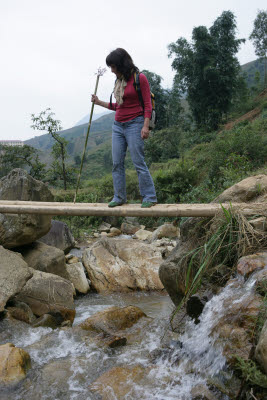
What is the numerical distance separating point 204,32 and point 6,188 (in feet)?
76.9

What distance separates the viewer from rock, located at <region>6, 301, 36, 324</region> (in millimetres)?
4730

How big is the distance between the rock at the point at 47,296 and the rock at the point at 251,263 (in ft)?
9.13

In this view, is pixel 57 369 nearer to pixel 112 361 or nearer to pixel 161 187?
pixel 112 361

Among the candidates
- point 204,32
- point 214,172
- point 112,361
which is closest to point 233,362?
point 112,361

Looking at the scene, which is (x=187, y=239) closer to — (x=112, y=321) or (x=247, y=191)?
(x=247, y=191)

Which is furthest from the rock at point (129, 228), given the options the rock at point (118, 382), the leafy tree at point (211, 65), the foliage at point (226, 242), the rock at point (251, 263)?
the leafy tree at point (211, 65)

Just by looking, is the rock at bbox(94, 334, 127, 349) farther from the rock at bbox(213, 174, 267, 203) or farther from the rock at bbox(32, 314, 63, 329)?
the rock at bbox(213, 174, 267, 203)

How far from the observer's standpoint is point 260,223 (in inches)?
148

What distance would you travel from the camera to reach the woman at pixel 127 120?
4.21 m

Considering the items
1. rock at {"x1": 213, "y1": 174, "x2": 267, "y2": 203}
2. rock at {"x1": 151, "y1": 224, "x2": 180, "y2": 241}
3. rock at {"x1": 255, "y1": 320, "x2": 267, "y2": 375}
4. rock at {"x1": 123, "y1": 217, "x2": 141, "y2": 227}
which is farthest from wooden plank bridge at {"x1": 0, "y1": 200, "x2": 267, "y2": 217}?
rock at {"x1": 123, "y1": 217, "x2": 141, "y2": 227}

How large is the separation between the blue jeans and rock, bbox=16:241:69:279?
2072mm

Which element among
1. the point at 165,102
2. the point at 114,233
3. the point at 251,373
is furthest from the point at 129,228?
the point at 165,102

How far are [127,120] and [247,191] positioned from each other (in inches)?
68.1

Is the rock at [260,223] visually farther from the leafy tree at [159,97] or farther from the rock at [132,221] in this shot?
the leafy tree at [159,97]
